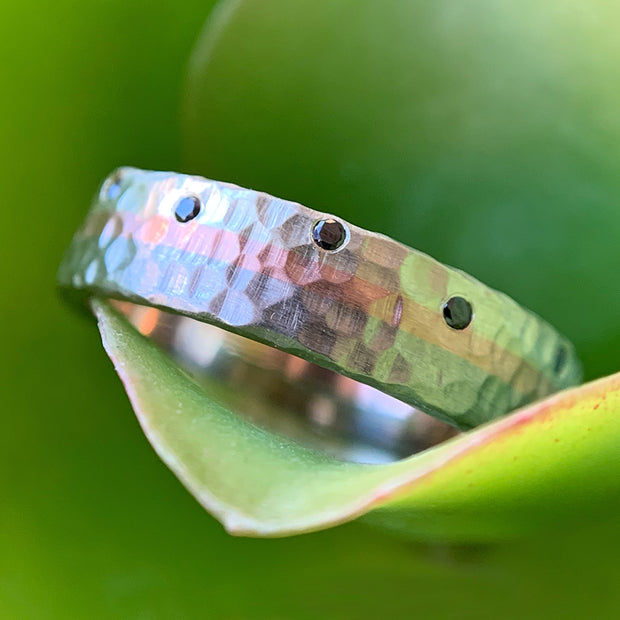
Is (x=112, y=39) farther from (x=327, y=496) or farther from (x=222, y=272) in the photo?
(x=327, y=496)

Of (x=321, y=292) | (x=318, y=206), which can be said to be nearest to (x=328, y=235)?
(x=321, y=292)

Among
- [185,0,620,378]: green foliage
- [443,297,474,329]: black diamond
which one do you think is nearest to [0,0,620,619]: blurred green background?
[185,0,620,378]: green foliage

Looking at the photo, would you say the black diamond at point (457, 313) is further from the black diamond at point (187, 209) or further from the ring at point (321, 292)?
the black diamond at point (187, 209)

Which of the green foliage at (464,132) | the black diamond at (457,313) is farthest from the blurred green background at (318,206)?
the black diamond at (457,313)

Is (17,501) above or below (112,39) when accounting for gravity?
below

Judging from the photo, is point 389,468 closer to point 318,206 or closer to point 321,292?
point 321,292

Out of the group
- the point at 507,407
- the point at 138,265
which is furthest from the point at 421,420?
the point at 138,265

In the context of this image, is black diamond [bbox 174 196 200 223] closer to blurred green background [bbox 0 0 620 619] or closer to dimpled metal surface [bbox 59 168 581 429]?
dimpled metal surface [bbox 59 168 581 429]
